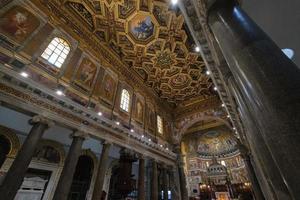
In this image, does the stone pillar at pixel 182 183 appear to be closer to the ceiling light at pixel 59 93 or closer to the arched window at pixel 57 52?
the ceiling light at pixel 59 93

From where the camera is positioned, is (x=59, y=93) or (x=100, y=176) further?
(x=100, y=176)

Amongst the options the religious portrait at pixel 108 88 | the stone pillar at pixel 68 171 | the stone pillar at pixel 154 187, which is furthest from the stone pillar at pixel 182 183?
the stone pillar at pixel 68 171

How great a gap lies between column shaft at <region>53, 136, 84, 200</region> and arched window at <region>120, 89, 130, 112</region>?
12.7 feet

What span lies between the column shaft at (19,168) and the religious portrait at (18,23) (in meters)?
3.57

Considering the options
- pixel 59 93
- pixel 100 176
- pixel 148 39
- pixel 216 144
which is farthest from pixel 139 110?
pixel 216 144

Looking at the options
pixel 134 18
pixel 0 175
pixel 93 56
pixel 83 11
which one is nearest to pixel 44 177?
pixel 0 175

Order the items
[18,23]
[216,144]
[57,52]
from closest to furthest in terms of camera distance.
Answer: [18,23] → [57,52] → [216,144]

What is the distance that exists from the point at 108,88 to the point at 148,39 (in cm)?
430

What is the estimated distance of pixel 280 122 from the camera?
1073mm

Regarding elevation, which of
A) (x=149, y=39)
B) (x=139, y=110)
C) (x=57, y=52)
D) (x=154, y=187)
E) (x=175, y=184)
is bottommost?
(x=154, y=187)

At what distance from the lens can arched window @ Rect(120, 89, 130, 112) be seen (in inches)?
392

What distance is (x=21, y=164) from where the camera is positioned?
4.61m

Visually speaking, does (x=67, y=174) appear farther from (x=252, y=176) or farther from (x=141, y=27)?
(x=252, y=176)

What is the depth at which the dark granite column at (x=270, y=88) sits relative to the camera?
996mm
